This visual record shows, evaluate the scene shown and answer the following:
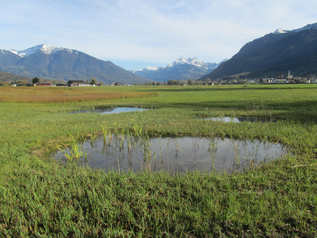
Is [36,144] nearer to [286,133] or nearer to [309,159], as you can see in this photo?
[309,159]

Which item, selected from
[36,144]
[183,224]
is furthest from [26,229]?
[36,144]

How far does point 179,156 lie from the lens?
25.0 ft

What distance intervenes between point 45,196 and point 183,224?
3221mm

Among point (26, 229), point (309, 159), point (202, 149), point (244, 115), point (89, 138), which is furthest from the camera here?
point (244, 115)

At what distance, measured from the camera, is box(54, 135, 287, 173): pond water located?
21.8 feet

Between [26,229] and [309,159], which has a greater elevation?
[309,159]

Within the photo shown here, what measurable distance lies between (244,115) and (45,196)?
1536 centimetres

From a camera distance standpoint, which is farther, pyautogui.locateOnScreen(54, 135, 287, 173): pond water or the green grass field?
pyautogui.locateOnScreen(54, 135, 287, 173): pond water

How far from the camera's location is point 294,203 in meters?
3.95

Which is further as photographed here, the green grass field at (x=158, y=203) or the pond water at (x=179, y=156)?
the pond water at (x=179, y=156)

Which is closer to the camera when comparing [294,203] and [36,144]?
[294,203]

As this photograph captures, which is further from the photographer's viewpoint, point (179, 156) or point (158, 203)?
point (179, 156)

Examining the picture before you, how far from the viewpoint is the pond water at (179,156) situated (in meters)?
6.64

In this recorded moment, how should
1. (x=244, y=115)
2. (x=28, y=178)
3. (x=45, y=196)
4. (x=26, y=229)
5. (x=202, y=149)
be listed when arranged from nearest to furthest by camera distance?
(x=26, y=229) → (x=45, y=196) → (x=28, y=178) → (x=202, y=149) → (x=244, y=115)
